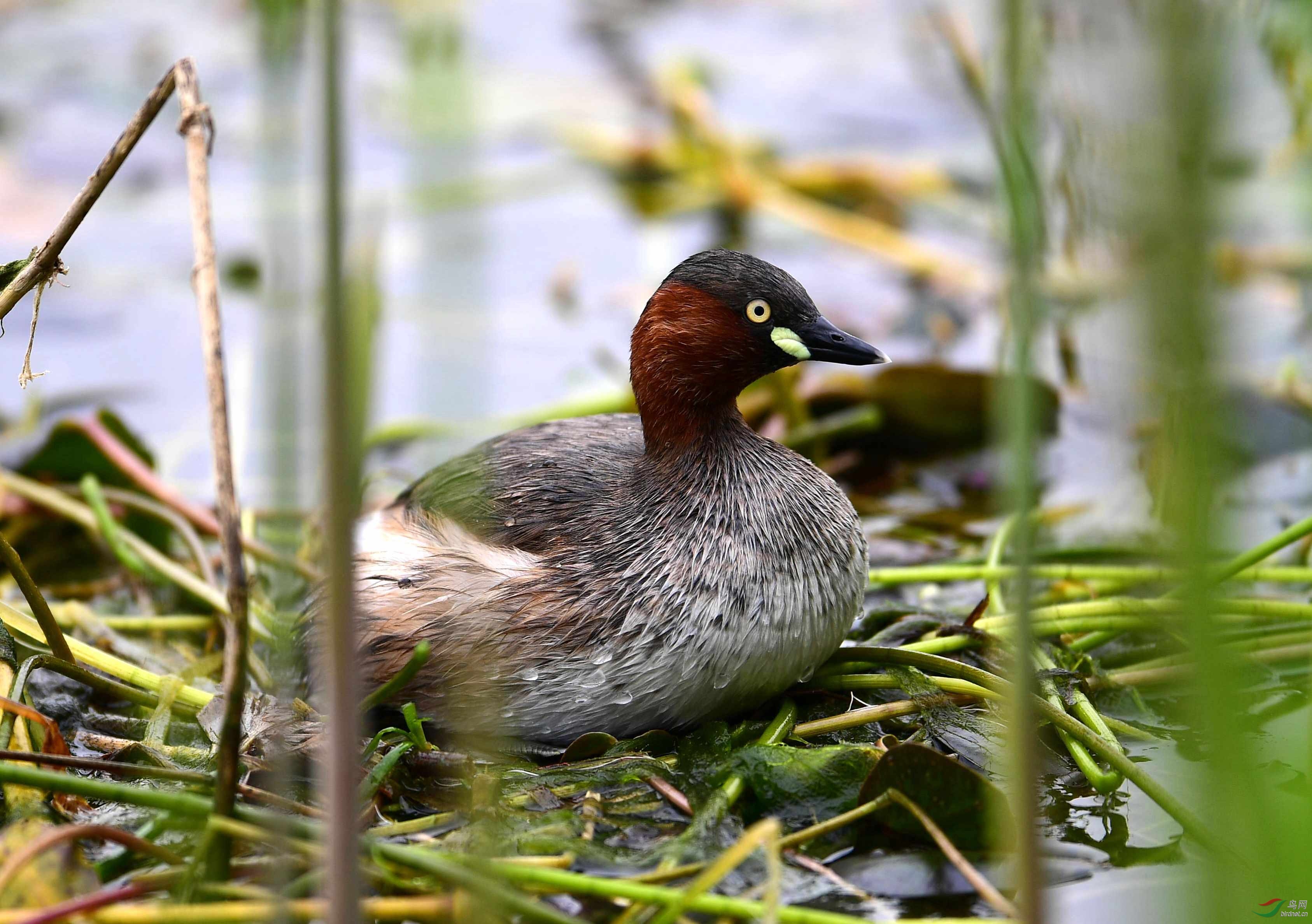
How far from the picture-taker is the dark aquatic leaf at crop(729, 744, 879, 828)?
2648 millimetres

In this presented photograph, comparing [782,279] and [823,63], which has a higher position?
[823,63]

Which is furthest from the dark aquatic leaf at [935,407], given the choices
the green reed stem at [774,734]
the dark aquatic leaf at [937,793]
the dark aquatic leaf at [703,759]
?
the dark aquatic leaf at [937,793]

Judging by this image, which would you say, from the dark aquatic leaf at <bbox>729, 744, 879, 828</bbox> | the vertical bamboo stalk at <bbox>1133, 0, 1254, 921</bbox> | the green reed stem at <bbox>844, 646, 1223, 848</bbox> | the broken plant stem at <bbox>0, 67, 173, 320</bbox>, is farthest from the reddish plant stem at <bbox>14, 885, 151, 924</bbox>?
the vertical bamboo stalk at <bbox>1133, 0, 1254, 921</bbox>

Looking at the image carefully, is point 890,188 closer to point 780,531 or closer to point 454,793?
point 780,531

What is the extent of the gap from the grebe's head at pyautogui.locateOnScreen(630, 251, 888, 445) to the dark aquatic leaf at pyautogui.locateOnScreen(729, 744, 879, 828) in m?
0.90

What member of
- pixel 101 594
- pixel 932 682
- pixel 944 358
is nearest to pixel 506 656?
pixel 932 682

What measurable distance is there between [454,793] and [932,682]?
1065 mm

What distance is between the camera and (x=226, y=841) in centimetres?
218

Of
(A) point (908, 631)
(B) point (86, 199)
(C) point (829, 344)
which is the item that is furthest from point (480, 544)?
(B) point (86, 199)

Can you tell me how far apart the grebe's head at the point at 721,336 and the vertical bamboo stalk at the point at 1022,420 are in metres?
1.64

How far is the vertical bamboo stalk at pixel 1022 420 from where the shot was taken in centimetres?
134

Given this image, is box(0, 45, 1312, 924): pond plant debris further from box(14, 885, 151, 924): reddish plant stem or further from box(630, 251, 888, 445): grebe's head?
box(630, 251, 888, 445): grebe's head

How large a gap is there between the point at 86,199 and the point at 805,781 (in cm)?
171

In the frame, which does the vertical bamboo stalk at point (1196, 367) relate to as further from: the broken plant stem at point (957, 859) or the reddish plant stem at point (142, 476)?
the reddish plant stem at point (142, 476)
